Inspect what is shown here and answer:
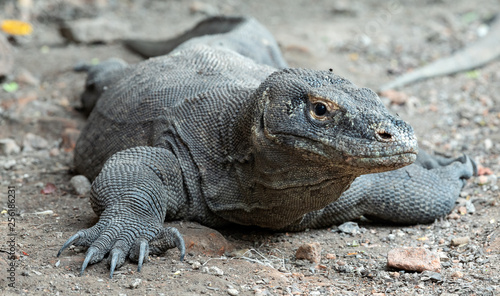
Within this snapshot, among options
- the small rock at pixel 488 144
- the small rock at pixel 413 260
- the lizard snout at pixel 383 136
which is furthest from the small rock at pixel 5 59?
the lizard snout at pixel 383 136

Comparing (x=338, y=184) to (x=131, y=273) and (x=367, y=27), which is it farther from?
(x=367, y=27)

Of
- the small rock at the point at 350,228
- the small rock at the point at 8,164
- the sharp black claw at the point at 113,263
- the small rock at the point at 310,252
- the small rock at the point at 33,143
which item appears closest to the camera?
the sharp black claw at the point at 113,263

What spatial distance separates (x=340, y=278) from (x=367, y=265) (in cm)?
33

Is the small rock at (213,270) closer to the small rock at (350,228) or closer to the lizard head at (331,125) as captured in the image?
the lizard head at (331,125)

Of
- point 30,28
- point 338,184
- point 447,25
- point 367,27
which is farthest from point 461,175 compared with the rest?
point 30,28

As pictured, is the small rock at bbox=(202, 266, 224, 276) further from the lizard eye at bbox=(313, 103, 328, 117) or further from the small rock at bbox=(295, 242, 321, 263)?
the lizard eye at bbox=(313, 103, 328, 117)

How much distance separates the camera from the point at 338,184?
13.9ft

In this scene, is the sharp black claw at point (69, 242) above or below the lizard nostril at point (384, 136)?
below

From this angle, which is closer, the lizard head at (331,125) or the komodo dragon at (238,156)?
the lizard head at (331,125)

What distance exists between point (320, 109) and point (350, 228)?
1.73m

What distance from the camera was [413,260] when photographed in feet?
14.2

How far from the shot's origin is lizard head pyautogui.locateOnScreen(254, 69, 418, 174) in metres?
3.77

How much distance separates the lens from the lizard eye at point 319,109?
3988mm

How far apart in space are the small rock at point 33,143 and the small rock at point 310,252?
3.64 metres
